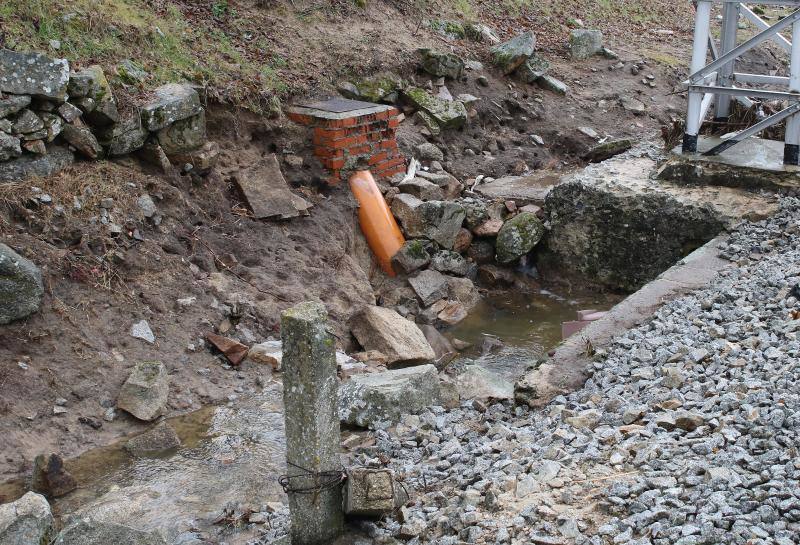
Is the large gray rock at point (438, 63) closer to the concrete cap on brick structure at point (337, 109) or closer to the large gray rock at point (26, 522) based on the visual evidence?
the concrete cap on brick structure at point (337, 109)

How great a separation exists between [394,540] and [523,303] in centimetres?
484

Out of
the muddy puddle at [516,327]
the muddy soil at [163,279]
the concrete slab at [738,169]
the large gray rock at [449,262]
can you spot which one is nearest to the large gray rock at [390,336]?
the muddy soil at [163,279]

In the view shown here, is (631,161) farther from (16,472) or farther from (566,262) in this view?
(16,472)

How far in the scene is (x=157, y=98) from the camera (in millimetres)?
7539

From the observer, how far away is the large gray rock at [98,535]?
13.1ft

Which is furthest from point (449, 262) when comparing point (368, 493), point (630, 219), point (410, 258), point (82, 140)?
point (368, 493)

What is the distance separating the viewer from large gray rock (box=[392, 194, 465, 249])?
871cm

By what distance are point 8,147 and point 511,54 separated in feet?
22.7

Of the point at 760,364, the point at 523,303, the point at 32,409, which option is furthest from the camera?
the point at 523,303

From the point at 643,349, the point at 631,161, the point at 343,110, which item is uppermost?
the point at 343,110

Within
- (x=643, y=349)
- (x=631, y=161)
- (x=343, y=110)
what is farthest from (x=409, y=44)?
(x=643, y=349)

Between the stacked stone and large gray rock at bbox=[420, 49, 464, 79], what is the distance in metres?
3.61

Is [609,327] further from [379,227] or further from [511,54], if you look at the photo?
[511,54]

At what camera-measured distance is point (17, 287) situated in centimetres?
588
